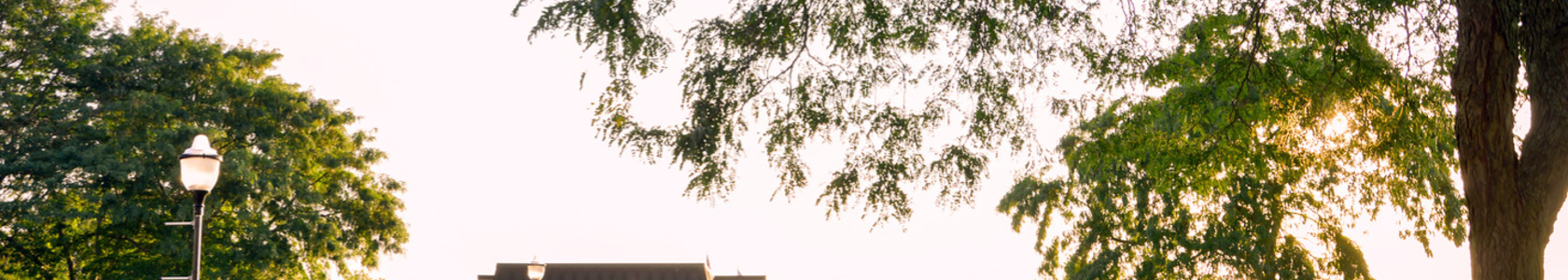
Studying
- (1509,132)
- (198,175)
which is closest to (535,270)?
(198,175)

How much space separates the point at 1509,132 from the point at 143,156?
19856mm

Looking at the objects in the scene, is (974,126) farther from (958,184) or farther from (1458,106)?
(1458,106)

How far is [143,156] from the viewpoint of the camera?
20203mm

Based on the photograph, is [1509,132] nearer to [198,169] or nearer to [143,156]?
[198,169]

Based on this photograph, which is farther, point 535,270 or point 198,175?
point 535,270

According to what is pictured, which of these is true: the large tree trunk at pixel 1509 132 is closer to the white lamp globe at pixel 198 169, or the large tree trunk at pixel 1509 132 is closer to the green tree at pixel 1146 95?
the green tree at pixel 1146 95

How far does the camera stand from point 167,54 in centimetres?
2172

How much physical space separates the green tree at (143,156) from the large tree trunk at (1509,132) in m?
18.1

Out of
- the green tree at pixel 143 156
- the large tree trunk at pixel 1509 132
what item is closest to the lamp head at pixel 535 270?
the green tree at pixel 143 156

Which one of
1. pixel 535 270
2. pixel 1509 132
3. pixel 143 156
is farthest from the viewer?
pixel 143 156

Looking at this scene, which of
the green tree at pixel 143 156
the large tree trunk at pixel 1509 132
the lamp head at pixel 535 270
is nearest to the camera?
the large tree trunk at pixel 1509 132

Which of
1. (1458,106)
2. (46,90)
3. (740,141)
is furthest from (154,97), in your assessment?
(1458,106)

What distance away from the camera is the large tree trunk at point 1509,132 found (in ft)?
23.4

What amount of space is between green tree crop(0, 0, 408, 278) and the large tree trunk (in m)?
18.1
